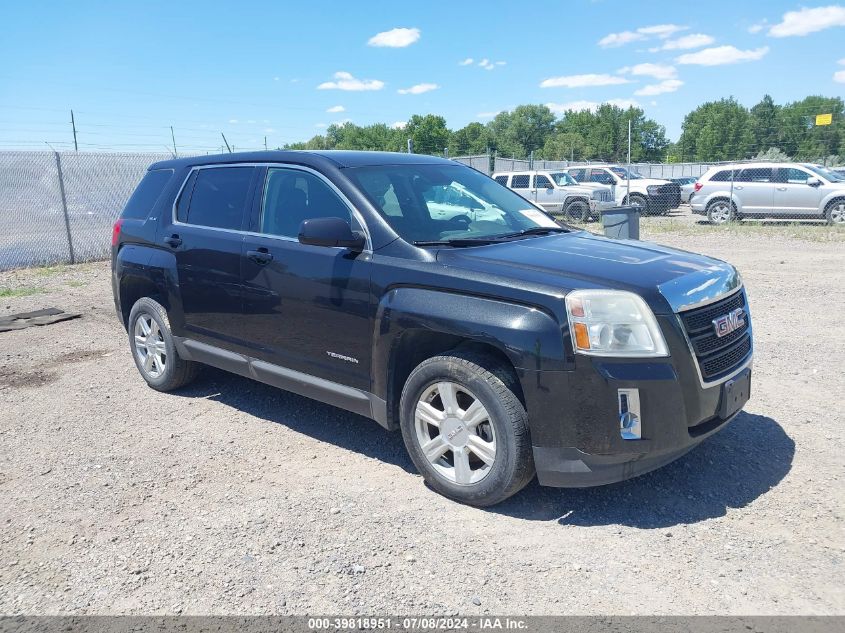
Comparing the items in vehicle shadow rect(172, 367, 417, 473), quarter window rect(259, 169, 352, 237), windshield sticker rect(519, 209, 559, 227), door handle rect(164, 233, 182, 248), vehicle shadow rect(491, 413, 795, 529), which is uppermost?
quarter window rect(259, 169, 352, 237)

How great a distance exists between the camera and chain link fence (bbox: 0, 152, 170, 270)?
13.6 meters

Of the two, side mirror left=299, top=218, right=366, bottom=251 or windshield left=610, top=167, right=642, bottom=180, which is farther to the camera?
windshield left=610, top=167, right=642, bottom=180

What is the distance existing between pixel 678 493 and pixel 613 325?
1.19 m

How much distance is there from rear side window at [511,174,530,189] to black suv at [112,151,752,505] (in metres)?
17.2

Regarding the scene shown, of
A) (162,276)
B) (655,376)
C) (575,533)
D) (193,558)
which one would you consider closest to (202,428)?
(162,276)

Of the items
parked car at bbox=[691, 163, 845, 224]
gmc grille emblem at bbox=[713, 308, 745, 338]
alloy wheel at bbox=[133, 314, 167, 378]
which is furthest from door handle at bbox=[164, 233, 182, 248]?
parked car at bbox=[691, 163, 845, 224]

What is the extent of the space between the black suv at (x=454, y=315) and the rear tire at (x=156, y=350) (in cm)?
12

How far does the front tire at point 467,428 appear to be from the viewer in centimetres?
349

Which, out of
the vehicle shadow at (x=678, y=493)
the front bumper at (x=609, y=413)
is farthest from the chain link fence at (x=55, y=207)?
the front bumper at (x=609, y=413)

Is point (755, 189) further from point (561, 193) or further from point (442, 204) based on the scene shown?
point (442, 204)

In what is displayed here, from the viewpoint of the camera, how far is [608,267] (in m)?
3.67

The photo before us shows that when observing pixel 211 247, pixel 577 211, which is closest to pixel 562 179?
pixel 577 211

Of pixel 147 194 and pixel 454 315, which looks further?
pixel 147 194

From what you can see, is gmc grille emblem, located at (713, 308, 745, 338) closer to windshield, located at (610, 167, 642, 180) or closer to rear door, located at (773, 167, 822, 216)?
rear door, located at (773, 167, 822, 216)
